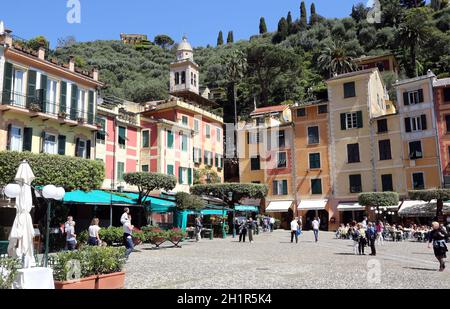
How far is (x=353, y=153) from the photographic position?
42094mm

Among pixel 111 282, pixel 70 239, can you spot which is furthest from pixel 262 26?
pixel 111 282

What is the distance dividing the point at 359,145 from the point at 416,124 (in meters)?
5.51

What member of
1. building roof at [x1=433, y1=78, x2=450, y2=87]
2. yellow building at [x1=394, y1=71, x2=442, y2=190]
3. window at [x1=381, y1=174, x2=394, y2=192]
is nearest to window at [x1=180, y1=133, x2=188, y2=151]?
window at [x1=381, y1=174, x2=394, y2=192]

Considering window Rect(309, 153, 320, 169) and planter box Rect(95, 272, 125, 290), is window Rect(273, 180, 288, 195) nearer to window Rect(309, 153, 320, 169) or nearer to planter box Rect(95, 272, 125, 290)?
window Rect(309, 153, 320, 169)

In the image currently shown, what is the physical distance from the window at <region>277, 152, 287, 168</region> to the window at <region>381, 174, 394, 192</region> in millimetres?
10259

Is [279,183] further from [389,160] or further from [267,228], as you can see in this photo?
[389,160]

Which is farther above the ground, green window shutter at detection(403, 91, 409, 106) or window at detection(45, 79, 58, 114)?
green window shutter at detection(403, 91, 409, 106)

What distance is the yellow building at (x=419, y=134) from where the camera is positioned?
37312mm

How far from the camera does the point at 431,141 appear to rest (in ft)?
123

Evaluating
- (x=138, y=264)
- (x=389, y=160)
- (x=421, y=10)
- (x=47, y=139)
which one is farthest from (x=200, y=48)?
(x=138, y=264)

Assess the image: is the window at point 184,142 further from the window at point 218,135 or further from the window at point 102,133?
the window at point 102,133

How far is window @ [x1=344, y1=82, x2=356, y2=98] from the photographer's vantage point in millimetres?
42825

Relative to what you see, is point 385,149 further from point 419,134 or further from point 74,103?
point 74,103
